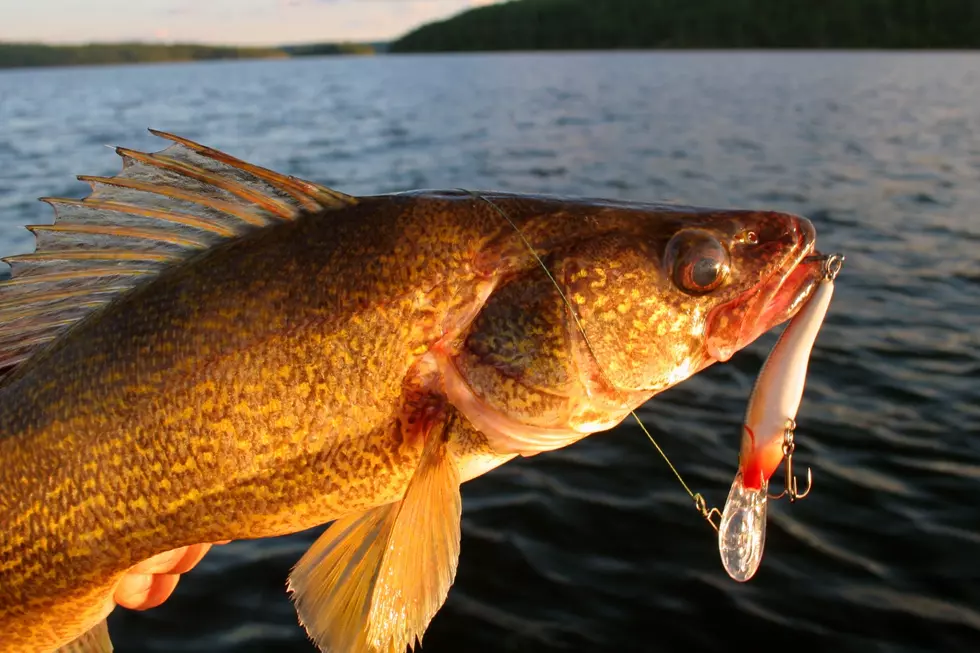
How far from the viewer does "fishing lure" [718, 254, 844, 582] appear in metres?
2.48

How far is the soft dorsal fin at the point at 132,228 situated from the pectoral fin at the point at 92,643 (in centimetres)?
98

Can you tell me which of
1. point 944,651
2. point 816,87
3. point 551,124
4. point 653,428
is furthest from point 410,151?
point 816,87

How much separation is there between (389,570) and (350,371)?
620 millimetres

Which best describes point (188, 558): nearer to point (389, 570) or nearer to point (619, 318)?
point (389, 570)

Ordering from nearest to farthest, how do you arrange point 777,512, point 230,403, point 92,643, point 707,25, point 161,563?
point 230,403
point 92,643
point 161,563
point 777,512
point 707,25

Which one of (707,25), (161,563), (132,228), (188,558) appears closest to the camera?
(132,228)

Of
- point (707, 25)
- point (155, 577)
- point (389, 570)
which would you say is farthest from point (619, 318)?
point (707, 25)

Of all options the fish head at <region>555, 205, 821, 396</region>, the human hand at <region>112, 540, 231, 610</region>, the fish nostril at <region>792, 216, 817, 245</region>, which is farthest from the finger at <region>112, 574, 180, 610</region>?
the fish nostril at <region>792, 216, 817, 245</region>

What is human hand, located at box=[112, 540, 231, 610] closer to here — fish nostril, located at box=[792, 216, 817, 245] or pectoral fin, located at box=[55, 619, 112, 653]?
pectoral fin, located at box=[55, 619, 112, 653]

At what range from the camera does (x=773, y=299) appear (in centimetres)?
250

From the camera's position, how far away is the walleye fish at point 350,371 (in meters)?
2.44

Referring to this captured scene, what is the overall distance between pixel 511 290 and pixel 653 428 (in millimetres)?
5866

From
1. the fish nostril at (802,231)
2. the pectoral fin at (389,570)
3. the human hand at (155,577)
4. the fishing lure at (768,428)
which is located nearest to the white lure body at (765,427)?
the fishing lure at (768,428)

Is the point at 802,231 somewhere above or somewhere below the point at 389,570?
above
